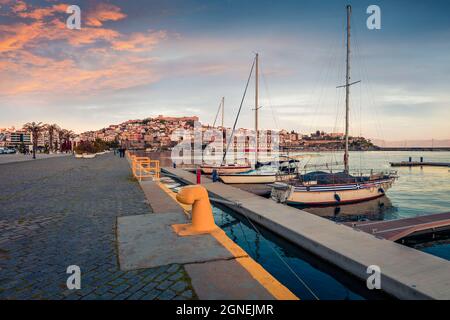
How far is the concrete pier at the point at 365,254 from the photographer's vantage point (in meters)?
4.82

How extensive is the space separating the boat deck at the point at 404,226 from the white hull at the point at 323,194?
19.5 feet

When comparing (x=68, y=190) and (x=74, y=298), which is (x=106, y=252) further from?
(x=68, y=190)

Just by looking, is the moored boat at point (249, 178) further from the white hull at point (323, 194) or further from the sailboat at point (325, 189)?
the white hull at point (323, 194)

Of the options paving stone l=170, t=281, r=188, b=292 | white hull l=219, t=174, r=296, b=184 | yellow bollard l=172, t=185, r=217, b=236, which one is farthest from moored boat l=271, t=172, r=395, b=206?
paving stone l=170, t=281, r=188, b=292

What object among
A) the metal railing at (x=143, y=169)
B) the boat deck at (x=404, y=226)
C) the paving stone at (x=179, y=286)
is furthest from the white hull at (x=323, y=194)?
the paving stone at (x=179, y=286)

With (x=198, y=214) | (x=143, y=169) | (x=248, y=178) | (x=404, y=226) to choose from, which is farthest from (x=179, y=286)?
(x=248, y=178)

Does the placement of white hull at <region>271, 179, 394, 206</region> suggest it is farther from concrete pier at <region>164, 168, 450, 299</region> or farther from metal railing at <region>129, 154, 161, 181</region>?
metal railing at <region>129, 154, 161, 181</region>

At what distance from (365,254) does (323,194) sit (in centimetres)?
1152

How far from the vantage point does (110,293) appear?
13.2 feet

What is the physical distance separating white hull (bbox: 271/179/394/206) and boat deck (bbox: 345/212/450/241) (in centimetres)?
594

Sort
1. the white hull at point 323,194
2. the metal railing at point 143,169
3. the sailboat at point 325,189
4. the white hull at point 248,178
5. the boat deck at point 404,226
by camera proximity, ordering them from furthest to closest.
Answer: the white hull at point 248,178, the metal railing at point 143,169, the sailboat at point 325,189, the white hull at point 323,194, the boat deck at point 404,226

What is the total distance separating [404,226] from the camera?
10.2m

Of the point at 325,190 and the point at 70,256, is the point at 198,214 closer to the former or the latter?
the point at 70,256
